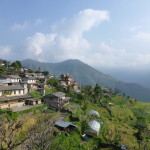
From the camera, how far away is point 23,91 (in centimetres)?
5553

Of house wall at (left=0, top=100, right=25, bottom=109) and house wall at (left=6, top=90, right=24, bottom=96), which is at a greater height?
house wall at (left=6, top=90, right=24, bottom=96)

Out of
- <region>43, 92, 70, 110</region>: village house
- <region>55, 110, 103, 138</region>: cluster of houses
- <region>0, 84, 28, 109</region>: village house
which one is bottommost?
<region>55, 110, 103, 138</region>: cluster of houses

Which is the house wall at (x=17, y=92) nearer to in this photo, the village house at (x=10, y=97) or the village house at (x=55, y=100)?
the village house at (x=10, y=97)

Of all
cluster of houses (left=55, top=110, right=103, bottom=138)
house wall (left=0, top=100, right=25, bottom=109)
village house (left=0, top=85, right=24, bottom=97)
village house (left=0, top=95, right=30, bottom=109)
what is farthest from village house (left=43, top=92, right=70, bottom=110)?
cluster of houses (left=55, top=110, right=103, bottom=138)

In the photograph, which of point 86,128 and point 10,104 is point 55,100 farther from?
point 86,128

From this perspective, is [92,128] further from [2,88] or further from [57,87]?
[57,87]

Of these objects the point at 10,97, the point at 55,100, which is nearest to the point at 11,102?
the point at 10,97

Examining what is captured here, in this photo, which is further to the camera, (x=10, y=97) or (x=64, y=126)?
(x=10, y=97)

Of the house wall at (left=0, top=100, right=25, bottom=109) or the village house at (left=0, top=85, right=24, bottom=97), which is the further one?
the village house at (left=0, top=85, right=24, bottom=97)

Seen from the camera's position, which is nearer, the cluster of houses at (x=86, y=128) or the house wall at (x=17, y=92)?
the cluster of houses at (x=86, y=128)

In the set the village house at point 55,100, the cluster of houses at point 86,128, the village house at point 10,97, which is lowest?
the cluster of houses at point 86,128

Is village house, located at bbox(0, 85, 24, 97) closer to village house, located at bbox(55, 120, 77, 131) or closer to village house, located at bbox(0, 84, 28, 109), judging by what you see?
village house, located at bbox(0, 84, 28, 109)

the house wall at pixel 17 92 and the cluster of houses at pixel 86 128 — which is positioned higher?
the house wall at pixel 17 92

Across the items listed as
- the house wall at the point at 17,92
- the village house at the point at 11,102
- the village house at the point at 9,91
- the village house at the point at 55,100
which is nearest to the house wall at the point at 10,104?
the village house at the point at 11,102
